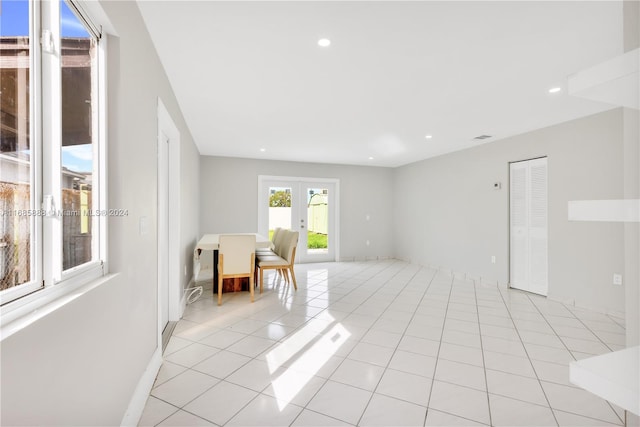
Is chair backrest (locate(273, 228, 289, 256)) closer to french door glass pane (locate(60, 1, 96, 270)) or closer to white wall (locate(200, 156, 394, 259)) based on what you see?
white wall (locate(200, 156, 394, 259))

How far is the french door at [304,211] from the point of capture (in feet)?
22.2

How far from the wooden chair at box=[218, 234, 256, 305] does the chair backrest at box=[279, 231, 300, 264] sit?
0.68m

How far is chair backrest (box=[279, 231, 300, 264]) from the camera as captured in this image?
180 inches

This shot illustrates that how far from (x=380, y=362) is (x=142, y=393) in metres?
1.65

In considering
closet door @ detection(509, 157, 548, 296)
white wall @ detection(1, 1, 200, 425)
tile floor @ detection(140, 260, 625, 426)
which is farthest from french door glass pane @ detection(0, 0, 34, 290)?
closet door @ detection(509, 157, 548, 296)

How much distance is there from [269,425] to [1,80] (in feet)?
6.13

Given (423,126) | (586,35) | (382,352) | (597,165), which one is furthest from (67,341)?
(597,165)

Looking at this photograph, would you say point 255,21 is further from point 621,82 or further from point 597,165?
point 597,165

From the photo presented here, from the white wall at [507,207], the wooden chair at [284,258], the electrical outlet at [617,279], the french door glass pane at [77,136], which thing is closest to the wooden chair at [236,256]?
the wooden chair at [284,258]

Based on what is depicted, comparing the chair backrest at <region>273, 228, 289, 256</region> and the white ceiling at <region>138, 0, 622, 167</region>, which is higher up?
the white ceiling at <region>138, 0, 622, 167</region>

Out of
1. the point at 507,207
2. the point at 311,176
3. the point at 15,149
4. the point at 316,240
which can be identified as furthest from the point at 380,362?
the point at 311,176

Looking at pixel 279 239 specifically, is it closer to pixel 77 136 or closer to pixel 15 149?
pixel 77 136

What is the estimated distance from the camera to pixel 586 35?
2.04 metres

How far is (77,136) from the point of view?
1.28 m
